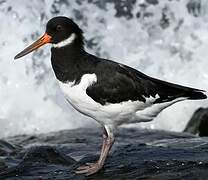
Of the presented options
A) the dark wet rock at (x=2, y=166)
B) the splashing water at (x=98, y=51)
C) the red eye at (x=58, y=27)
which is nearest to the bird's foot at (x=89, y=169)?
the dark wet rock at (x=2, y=166)

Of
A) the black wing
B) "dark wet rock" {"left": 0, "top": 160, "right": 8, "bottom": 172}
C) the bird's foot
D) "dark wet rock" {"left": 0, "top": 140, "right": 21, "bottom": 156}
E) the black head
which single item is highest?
the black head

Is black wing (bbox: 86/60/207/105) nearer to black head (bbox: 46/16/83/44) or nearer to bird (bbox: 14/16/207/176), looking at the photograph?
bird (bbox: 14/16/207/176)

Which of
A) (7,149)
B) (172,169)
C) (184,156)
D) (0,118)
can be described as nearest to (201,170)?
(172,169)

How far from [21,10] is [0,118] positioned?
316cm

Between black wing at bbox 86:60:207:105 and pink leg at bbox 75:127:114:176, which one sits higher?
black wing at bbox 86:60:207:105

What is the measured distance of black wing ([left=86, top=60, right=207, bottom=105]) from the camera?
7.28 meters

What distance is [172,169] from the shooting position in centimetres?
693

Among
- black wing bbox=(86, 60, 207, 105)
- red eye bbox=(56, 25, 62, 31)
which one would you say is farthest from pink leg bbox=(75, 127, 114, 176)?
red eye bbox=(56, 25, 62, 31)

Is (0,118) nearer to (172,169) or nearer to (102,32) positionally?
(102,32)

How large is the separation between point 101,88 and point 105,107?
0.21 meters

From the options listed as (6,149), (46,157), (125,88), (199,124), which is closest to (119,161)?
(125,88)

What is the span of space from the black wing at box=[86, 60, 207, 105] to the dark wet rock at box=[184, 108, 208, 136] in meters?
3.38

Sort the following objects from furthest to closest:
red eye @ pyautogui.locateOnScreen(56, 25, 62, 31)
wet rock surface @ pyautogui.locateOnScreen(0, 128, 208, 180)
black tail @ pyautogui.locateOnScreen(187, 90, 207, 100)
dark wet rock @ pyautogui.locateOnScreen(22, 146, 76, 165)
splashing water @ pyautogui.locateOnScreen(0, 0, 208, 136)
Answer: splashing water @ pyautogui.locateOnScreen(0, 0, 208, 136) → dark wet rock @ pyautogui.locateOnScreen(22, 146, 76, 165) → black tail @ pyautogui.locateOnScreen(187, 90, 207, 100) → red eye @ pyautogui.locateOnScreen(56, 25, 62, 31) → wet rock surface @ pyautogui.locateOnScreen(0, 128, 208, 180)

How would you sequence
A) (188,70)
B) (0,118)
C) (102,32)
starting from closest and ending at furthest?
(0,118) < (188,70) < (102,32)
